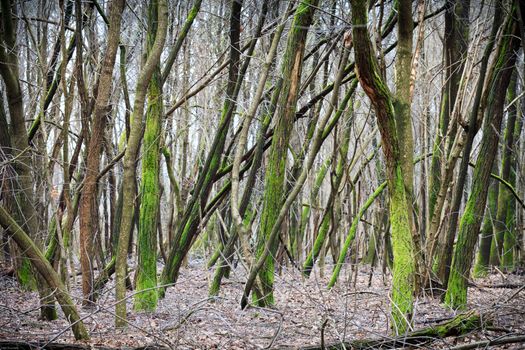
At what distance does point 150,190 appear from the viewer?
22.9ft

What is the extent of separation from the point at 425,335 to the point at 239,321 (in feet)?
7.31

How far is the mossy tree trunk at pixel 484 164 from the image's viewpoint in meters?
6.38

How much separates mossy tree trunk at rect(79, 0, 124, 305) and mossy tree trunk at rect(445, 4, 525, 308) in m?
4.15

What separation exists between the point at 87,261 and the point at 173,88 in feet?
19.7

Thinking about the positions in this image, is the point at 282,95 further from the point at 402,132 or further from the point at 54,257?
the point at 54,257

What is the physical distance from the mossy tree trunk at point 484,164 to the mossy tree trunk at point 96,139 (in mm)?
4151

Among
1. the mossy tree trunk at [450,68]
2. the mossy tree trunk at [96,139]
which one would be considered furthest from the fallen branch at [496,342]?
the mossy tree trunk at [450,68]

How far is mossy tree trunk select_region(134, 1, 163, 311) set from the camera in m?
6.87

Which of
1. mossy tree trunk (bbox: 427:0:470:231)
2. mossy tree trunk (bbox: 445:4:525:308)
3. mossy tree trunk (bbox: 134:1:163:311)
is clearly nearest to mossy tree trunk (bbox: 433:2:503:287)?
mossy tree trunk (bbox: 445:4:525:308)

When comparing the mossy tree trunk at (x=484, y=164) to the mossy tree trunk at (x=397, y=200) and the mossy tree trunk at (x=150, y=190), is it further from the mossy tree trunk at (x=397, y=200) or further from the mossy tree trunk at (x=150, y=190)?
the mossy tree trunk at (x=150, y=190)

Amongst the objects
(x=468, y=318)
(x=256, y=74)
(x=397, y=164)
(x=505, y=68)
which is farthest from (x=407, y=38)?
(x=256, y=74)

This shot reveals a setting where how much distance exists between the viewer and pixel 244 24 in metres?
9.80

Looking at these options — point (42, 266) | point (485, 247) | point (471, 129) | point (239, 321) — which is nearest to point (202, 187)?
point (239, 321)

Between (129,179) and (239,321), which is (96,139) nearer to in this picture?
(129,179)
